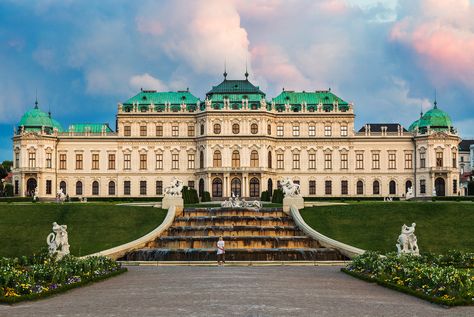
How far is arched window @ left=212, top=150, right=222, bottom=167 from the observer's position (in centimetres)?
9956

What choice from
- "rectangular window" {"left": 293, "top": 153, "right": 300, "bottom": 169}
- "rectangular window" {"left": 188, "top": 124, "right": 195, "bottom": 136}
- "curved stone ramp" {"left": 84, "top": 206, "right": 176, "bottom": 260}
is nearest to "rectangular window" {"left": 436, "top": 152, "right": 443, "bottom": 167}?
"rectangular window" {"left": 293, "top": 153, "right": 300, "bottom": 169}

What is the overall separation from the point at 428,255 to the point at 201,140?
64033mm

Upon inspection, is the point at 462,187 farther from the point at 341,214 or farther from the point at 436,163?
the point at 341,214

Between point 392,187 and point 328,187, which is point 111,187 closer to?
point 328,187

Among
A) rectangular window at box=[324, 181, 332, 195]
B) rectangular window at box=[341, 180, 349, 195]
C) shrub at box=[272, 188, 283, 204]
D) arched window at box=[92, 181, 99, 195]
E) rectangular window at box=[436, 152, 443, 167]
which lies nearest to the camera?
shrub at box=[272, 188, 283, 204]

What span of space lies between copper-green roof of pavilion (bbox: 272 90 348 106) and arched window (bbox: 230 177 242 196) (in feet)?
44.0

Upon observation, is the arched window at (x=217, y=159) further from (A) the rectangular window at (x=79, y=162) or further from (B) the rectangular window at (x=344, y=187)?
(A) the rectangular window at (x=79, y=162)

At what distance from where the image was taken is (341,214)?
57500mm

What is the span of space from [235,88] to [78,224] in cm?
5157

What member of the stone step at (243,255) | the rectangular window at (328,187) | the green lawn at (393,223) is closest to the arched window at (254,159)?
the rectangular window at (328,187)

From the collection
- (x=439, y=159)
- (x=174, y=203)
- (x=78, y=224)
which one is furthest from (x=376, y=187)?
(x=78, y=224)

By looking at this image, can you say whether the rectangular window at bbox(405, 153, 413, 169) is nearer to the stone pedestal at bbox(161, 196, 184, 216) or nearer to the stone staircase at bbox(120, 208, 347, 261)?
the stone staircase at bbox(120, 208, 347, 261)

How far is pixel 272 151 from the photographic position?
10188cm

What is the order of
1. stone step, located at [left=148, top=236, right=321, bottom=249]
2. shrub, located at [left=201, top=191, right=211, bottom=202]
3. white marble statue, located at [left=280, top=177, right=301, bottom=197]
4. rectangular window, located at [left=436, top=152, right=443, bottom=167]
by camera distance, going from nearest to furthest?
stone step, located at [left=148, top=236, right=321, bottom=249] < white marble statue, located at [left=280, top=177, right=301, bottom=197] < shrub, located at [left=201, top=191, right=211, bottom=202] < rectangular window, located at [left=436, top=152, right=443, bottom=167]
